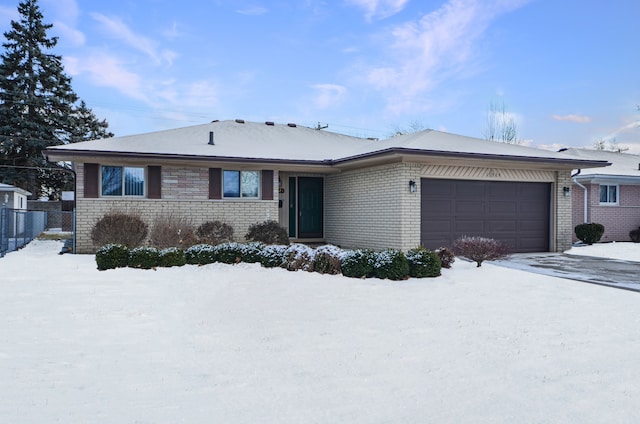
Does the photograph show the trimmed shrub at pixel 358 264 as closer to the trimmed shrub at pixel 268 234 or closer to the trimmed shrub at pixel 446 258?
the trimmed shrub at pixel 446 258

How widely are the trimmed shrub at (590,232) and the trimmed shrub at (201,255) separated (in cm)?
1472

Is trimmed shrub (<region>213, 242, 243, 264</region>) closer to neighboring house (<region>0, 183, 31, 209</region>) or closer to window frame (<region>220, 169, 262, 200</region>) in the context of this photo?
window frame (<region>220, 169, 262, 200</region>)

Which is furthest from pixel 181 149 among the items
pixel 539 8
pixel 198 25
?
pixel 539 8

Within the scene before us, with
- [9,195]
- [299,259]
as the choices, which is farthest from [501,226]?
[9,195]

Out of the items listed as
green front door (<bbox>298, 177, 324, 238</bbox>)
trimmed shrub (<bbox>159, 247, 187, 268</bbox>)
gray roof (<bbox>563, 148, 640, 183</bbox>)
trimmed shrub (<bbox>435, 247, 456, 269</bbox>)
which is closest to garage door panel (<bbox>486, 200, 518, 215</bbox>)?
trimmed shrub (<bbox>435, 247, 456, 269</bbox>)

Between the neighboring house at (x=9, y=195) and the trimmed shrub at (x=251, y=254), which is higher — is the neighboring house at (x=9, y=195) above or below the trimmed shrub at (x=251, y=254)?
above

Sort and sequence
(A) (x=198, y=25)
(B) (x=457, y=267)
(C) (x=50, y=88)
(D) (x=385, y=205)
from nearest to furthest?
(B) (x=457, y=267) < (D) (x=385, y=205) < (A) (x=198, y=25) < (C) (x=50, y=88)

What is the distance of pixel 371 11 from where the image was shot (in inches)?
604

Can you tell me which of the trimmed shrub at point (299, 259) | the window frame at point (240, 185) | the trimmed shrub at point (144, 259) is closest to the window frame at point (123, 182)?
the window frame at point (240, 185)

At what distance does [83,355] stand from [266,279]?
469 centimetres

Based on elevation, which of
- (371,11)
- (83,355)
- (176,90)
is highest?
(371,11)

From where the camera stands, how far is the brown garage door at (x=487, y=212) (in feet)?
46.6

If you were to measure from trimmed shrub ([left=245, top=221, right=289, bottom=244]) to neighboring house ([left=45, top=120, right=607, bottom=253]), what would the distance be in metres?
0.79

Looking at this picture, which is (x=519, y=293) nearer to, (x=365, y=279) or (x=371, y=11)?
(x=365, y=279)
